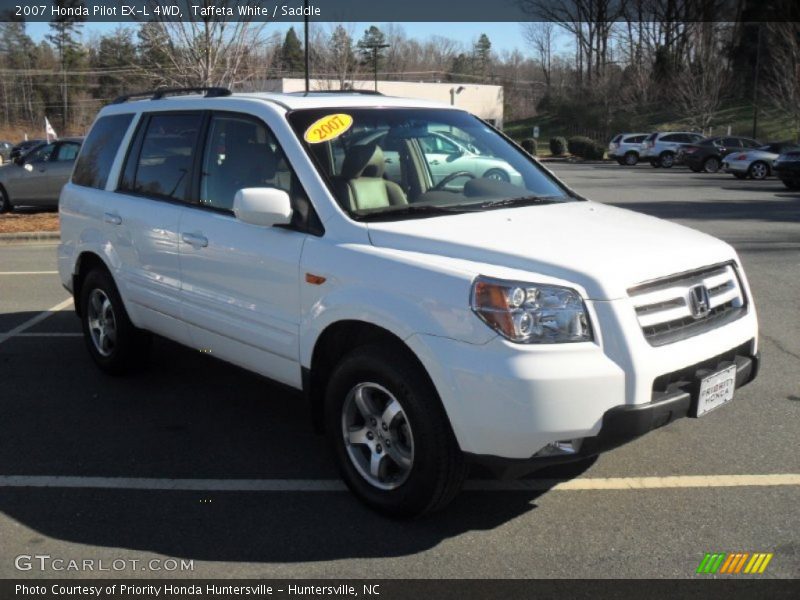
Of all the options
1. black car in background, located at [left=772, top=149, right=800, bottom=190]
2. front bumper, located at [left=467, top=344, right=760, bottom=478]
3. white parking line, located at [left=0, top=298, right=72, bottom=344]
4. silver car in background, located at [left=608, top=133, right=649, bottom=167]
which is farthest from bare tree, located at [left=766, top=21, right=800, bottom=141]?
front bumper, located at [left=467, top=344, right=760, bottom=478]

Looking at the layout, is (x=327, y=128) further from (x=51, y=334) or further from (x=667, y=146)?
(x=667, y=146)

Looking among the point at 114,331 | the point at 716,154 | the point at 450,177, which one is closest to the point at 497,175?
the point at 450,177

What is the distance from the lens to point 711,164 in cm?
3394

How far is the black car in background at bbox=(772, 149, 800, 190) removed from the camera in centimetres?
2260

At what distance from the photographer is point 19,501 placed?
3891mm

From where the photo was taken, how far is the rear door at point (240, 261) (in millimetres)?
4000

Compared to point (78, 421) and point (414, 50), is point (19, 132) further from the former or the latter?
point (78, 421)

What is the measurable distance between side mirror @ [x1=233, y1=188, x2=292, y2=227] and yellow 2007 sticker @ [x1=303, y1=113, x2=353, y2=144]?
44cm

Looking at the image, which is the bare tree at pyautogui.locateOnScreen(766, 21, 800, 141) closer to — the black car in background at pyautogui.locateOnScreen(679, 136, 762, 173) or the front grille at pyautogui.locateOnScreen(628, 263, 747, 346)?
the black car in background at pyautogui.locateOnScreen(679, 136, 762, 173)

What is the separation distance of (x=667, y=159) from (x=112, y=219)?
37624 millimetres

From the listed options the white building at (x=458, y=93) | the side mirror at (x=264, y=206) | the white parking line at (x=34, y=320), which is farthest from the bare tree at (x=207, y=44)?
the white building at (x=458, y=93)

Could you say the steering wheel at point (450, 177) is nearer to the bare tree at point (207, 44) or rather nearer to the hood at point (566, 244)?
the hood at point (566, 244)
